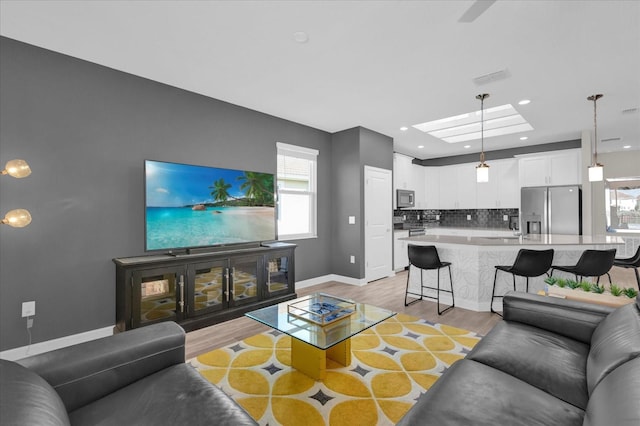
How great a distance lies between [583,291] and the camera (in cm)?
260

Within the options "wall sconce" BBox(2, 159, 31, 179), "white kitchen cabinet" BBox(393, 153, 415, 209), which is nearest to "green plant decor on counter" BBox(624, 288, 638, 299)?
"white kitchen cabinet" BBox(393, 153, 415, 209)

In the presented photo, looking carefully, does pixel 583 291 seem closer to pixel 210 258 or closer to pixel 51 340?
pixel 210 258

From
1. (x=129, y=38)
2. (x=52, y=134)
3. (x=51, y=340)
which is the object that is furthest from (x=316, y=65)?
(x=51, y=340)

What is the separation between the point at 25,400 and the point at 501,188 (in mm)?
7613

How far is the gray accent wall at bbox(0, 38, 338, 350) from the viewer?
A: 254cm

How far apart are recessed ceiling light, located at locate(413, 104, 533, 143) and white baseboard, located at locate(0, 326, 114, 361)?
16.6ft

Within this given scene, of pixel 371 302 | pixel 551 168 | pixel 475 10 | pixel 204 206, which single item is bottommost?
pixel 371 302

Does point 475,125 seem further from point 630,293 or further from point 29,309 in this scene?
point 29,309

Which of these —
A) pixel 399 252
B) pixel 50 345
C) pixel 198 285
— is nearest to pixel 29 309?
pixel 50 345

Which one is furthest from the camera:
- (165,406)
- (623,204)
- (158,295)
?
(623,204)

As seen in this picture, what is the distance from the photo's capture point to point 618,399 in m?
0.96

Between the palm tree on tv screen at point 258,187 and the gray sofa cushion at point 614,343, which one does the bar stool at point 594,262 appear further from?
the palm tree on tv screen at point 258,187

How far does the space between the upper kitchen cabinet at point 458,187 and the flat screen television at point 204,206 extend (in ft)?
16.2

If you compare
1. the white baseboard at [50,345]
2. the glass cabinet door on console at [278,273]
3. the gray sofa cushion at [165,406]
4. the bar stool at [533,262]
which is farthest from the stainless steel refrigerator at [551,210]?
the white baseboard at [50,345]
